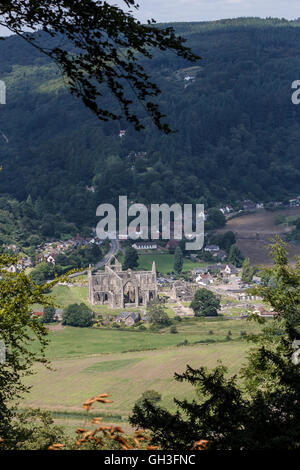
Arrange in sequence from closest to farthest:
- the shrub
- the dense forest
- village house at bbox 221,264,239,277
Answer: the shrub, village house at bbox 221,264,239,277, the dense forest

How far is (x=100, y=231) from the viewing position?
120 meters

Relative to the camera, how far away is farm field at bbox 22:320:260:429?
39.8 m

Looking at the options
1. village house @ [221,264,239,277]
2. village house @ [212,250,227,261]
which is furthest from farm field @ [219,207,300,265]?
village house @ [221,264,239,277]

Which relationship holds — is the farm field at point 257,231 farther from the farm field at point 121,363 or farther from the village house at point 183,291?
the farm field at point 121,363

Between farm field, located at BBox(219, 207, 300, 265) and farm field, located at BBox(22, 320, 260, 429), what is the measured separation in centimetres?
3593

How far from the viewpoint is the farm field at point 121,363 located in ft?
131

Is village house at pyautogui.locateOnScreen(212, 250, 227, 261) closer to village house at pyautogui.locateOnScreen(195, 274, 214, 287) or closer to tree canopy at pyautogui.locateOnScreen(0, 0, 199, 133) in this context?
village house at pyautogui.locateOnScreen(195, 274, 214, 287)

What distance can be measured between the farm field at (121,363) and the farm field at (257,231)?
35929mm

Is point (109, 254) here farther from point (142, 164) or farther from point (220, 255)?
point (142, 164)

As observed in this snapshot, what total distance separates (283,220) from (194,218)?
58.1 feet

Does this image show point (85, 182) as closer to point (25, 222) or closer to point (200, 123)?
point (25, 222)

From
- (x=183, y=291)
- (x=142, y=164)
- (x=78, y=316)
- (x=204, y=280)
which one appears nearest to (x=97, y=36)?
(x=78, y=316)

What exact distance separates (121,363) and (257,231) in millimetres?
69062

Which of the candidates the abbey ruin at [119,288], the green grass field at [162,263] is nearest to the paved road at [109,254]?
the green grass field at [162,263]
